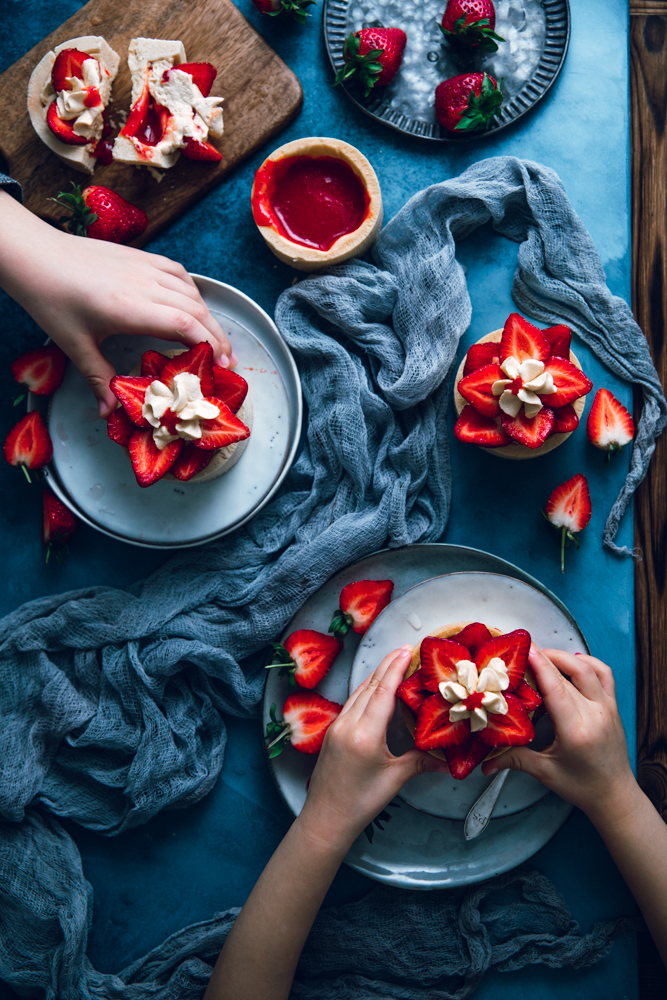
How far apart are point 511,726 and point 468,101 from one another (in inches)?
A: 59.9

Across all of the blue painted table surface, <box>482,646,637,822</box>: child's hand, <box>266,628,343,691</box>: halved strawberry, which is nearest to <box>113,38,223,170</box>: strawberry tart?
the blue painted table surface

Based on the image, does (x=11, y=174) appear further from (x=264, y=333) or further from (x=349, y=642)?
(x=349, y=642)

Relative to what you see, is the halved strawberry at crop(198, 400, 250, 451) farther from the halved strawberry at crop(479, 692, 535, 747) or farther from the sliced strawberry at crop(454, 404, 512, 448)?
the halved strawberry at crop(479, 692, 535, 747)

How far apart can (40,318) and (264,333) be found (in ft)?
1.80

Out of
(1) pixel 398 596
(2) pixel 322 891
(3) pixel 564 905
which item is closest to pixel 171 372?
(1) pixel 398 596

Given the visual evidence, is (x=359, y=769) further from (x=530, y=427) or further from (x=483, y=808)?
(x=530, y=427)

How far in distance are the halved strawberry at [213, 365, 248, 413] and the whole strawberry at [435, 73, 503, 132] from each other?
2.90ft

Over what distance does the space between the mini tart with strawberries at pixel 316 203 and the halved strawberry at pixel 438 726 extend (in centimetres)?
111

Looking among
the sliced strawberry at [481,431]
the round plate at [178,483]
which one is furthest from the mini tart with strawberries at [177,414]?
the sliced strawberry at [481,431]

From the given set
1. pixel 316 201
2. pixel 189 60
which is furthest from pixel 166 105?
pixel 316 201

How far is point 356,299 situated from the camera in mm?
1716

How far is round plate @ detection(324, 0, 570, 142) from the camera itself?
5.67ft

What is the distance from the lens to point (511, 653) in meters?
1.40

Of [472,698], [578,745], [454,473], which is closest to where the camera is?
[472,698]
